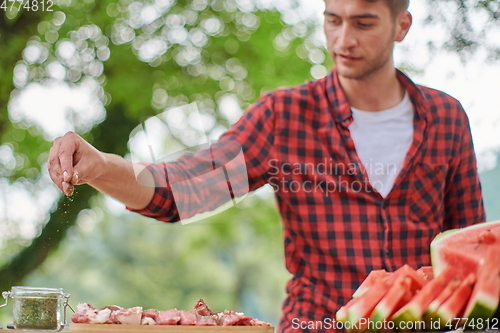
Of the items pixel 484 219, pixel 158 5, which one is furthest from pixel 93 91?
pixel 484 219

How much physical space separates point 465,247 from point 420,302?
174 millimetres

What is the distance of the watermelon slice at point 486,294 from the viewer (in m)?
0.79

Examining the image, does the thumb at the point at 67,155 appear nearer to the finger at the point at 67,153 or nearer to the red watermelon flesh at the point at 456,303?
the finger at the point at 67,153

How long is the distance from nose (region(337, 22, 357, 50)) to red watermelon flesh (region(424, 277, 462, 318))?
1.00 metres

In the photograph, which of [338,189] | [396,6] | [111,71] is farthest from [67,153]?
[111,71]

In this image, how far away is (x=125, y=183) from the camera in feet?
4.56

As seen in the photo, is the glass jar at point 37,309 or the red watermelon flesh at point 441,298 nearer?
the red watermelon flesh at point 441,298

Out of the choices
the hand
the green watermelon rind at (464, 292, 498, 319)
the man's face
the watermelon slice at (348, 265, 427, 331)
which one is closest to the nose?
the man's face

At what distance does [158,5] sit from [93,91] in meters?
1.16

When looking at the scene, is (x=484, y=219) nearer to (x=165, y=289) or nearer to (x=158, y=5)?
(x=158, y=5)

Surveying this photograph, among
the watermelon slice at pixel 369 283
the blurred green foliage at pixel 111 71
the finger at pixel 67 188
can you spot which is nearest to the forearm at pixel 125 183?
the finger at pixel 67 188

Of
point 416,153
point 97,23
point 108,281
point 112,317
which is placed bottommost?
point 108,281

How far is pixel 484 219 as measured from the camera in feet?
6.43

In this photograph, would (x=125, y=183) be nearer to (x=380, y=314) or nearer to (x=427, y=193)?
(x=380, y=314)
